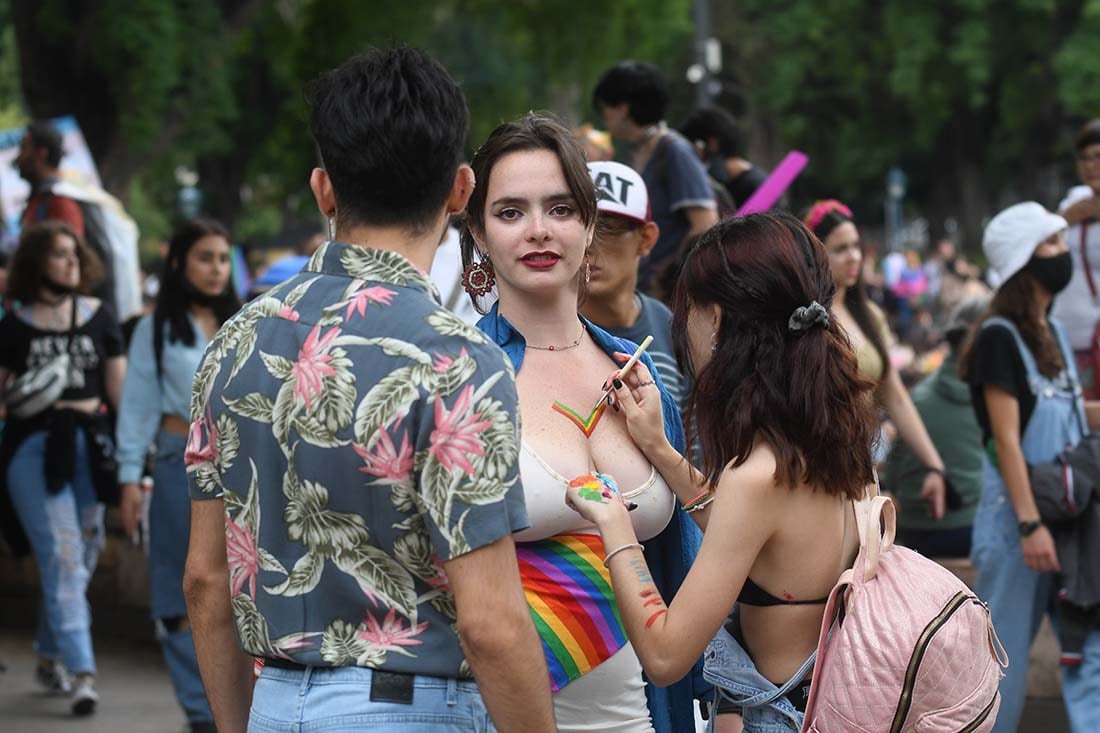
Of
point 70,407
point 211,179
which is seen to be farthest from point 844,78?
point 70,407

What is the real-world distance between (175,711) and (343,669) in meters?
5.33

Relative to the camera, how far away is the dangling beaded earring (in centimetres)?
369

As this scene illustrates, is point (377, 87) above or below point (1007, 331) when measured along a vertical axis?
above

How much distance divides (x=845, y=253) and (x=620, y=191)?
6.15ft

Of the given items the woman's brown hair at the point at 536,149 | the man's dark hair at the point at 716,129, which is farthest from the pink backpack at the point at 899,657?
the man's dark hair at the point at 716,129

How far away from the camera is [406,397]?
2.44 meters

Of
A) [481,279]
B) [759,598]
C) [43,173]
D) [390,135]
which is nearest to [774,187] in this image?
[481,279]

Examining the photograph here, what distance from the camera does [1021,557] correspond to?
5.59 m

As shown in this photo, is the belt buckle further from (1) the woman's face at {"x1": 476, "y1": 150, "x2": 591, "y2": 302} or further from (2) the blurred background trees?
(2) the blurred background trees

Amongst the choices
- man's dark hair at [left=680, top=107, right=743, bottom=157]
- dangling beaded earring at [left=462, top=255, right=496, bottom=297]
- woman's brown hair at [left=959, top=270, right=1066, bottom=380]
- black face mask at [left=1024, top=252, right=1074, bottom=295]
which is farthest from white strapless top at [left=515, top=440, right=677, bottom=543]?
man's dark hair at [left=680, top=107, right=743, bottom=157]

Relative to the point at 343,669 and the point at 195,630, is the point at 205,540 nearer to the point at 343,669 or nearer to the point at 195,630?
the point at 195,630

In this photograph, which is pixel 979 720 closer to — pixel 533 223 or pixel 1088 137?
pixel 533 223

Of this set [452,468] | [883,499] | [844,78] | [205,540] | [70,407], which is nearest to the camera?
[452,468]

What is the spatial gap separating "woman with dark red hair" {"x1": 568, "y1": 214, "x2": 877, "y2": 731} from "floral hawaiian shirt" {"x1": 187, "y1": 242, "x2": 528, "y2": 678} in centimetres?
56
